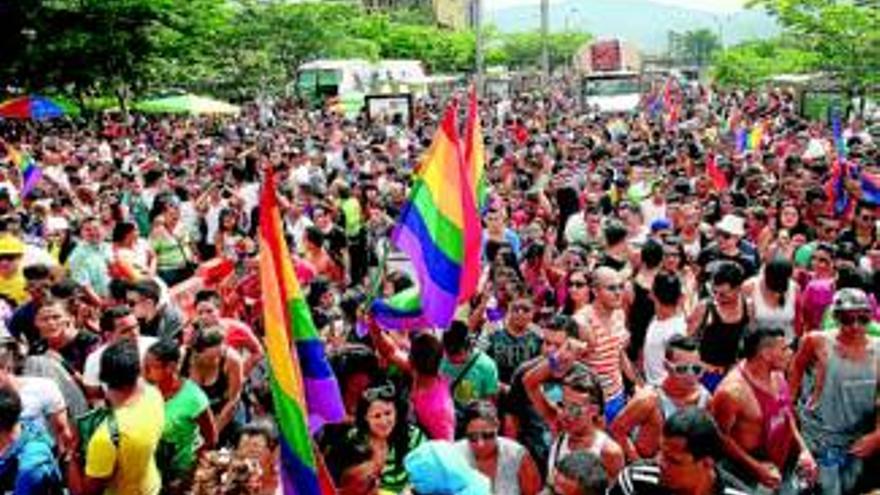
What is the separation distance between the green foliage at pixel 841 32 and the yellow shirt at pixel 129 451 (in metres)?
22.5

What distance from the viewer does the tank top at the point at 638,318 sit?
7754mm

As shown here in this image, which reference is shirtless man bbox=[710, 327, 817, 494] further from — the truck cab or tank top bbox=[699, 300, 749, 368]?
the truck cab

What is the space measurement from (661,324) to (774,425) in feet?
5.12

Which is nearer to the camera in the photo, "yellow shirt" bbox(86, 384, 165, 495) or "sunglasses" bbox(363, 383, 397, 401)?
"yellow shirt" bbox(86, 384, 165, 495)

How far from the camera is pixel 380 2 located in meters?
95.8

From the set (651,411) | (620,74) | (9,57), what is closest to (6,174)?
(651,411)

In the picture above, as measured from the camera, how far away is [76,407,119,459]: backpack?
4.96 meters

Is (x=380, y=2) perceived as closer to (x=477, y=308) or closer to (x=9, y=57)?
(x=9, y=57)

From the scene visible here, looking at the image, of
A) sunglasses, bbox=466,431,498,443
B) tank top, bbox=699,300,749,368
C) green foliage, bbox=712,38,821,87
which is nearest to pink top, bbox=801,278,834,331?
tank top, bbox=699,300,749,368

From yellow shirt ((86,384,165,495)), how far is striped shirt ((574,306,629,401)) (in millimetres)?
2596

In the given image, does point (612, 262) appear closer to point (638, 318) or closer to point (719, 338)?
point (638, 318)

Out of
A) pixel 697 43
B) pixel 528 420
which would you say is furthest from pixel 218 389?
pixel 697 43

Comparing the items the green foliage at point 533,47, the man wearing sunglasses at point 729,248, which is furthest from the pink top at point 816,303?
the green foliage at point 533,47

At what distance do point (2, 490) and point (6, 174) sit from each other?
12.8 metres
